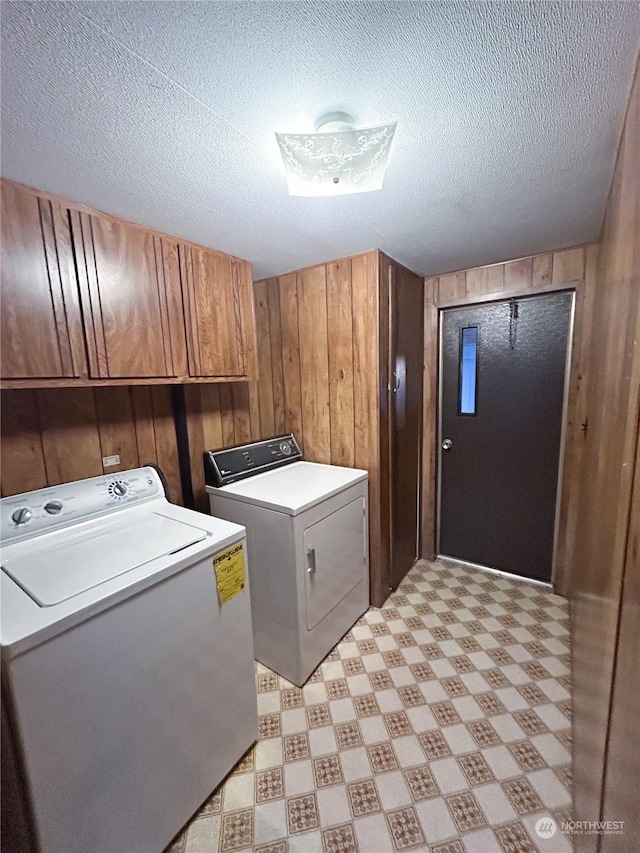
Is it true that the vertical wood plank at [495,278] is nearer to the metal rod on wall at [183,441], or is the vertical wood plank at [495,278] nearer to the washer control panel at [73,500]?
the metal rod on wall at [183,441]

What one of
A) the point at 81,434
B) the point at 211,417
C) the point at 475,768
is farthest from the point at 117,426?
the point at 475,768

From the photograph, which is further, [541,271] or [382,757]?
[541,271]

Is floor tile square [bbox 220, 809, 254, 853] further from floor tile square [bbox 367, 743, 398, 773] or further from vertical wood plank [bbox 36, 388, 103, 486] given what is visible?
vertical wood plank [bbox 36, 388, 103, 486]

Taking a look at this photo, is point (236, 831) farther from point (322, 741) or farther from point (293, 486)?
point (293, 486)

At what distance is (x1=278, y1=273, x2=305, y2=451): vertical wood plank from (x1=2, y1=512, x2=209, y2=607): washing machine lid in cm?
118

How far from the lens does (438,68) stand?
2.62 feet

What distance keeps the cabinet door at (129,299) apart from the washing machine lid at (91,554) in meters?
0.63

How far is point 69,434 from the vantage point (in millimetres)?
1536

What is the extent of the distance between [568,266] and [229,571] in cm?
250

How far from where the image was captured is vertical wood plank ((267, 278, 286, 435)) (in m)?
2.41

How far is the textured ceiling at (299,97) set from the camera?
69cm

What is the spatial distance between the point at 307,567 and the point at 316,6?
1819mm

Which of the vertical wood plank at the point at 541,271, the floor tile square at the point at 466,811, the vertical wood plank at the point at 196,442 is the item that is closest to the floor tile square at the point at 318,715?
the floor tile square at the point at 466,811

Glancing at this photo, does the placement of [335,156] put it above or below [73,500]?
above
